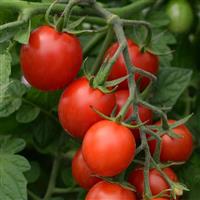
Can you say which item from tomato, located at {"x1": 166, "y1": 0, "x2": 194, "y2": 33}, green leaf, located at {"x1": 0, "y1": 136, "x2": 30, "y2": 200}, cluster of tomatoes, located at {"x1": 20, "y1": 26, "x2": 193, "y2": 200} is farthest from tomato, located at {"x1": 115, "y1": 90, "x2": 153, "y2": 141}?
tomato, located at {"x1": 166, "y1": 0, "x2": 194, "y2": 33}

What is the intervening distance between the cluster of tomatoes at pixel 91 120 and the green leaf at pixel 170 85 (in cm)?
8

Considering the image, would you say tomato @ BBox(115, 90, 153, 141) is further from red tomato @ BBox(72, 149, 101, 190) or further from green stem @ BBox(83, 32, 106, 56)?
green stem @ BBox(83, 32, 106, 56)

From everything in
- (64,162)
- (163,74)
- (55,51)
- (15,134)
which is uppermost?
(55,51)

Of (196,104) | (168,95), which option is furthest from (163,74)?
(196,104)

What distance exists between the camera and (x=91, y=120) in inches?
38.1

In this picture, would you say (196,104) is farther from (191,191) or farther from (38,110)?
(38,110)

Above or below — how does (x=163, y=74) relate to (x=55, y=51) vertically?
below

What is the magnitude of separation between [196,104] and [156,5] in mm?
255

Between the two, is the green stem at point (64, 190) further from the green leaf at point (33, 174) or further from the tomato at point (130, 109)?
the tomato at point (130, 109)

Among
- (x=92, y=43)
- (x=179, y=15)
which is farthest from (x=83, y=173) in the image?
(x=179, y=15)

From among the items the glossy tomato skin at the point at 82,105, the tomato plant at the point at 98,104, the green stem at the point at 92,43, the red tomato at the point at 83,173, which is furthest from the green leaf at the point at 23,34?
the green stem at the point at 92,43

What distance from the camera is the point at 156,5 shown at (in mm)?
1381

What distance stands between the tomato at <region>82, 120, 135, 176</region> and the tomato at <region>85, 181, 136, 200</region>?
0.04 metres

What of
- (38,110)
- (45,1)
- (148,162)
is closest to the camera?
(148,162)
